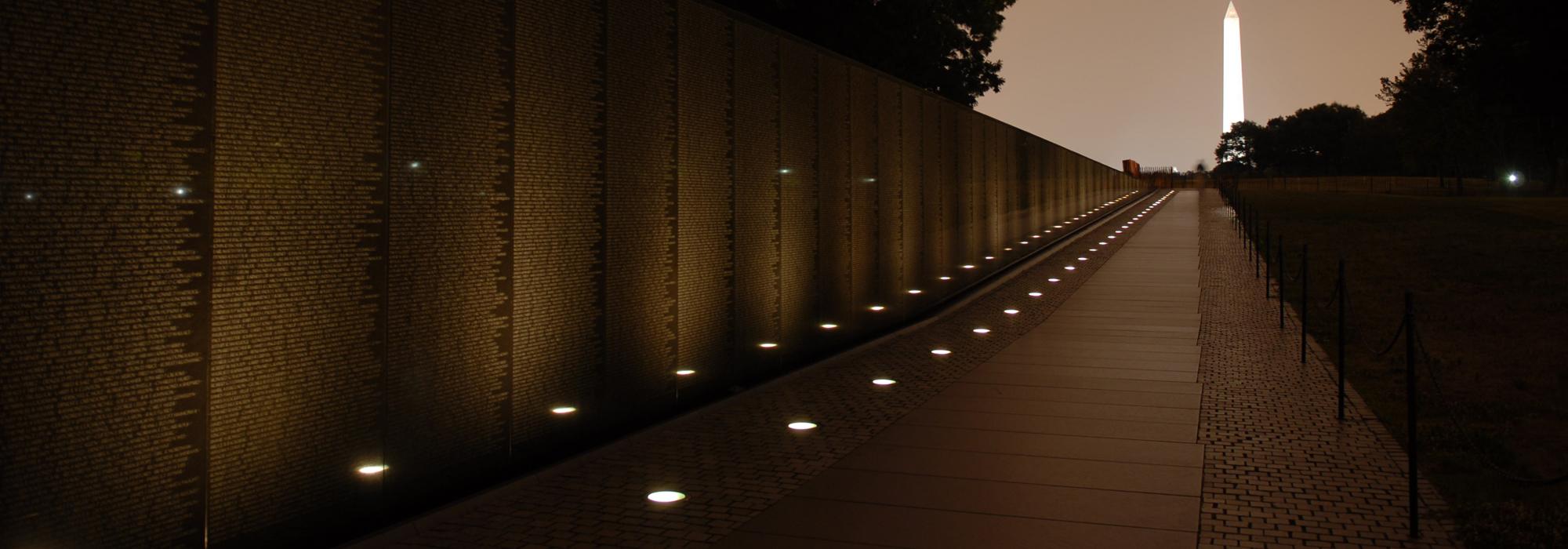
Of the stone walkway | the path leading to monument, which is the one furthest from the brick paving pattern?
the path leading to monument

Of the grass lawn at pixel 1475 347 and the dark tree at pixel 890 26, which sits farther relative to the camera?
the dark tree at pixel 890 26

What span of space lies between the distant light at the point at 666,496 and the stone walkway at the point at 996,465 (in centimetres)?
6

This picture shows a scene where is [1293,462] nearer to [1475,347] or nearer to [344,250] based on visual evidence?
[344,250]

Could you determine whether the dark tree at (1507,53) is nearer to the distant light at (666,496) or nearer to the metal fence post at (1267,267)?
the metal fence post at (1267,267)

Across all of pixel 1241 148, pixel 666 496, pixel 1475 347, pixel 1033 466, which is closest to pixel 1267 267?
pixel 1475 347

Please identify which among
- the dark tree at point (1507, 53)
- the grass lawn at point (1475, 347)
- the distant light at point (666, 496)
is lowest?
the distant light at point (666, 496)

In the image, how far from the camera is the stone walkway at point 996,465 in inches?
221

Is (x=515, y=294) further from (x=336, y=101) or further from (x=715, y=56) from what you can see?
(x=715, y=56)

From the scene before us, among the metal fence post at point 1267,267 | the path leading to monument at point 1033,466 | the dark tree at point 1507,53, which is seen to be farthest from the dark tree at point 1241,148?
the path leading to monument at point 1033,466

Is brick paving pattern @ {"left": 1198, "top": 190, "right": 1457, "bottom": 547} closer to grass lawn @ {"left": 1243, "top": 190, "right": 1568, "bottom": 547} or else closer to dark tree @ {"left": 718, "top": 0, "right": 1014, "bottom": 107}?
grass lawn @ {"left": 1243, "top": 190, "right": 1568, "bottom": 547}

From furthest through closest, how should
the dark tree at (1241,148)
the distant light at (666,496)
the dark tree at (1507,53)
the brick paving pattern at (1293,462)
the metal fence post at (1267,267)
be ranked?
1. the dark tree at (1241,148)
2. the dark tree at (1507,53)
3. the metal fence post at (1267,267)
4. the distant light at (666,496)
5. the brick paving pattern at (1293,462)

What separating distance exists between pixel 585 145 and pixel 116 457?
3.90 m

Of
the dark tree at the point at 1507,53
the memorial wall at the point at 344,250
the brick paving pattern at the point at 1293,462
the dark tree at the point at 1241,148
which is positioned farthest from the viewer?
the dark tree at the point at 1241,148

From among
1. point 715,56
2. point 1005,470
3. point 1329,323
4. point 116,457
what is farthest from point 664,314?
point 1329,323
